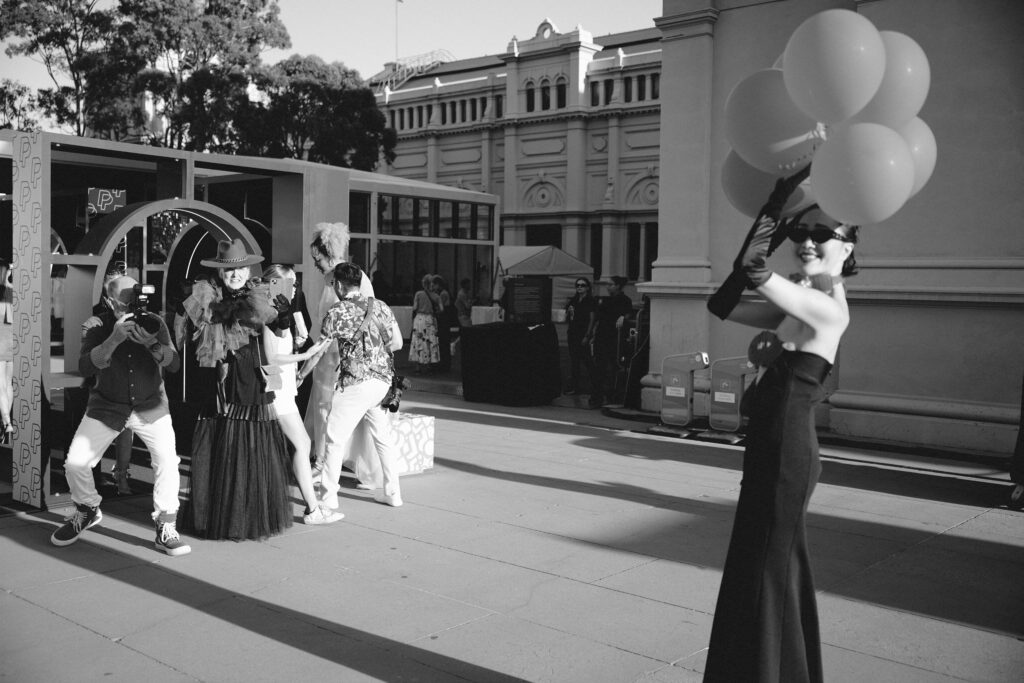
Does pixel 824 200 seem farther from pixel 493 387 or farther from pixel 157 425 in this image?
pixel 493 387

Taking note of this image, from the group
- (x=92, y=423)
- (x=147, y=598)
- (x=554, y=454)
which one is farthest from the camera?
(x=554, y=454)

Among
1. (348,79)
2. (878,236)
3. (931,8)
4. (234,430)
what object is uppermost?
(348,79)

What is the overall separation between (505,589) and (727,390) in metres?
5.86

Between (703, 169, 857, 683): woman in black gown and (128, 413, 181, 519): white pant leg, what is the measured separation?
12.1ft

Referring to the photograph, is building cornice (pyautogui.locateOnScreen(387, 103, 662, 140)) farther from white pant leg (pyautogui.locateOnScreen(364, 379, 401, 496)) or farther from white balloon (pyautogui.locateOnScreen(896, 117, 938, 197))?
white balloon (pyautogui.locateOnScreen(896, 117, 938, 197))

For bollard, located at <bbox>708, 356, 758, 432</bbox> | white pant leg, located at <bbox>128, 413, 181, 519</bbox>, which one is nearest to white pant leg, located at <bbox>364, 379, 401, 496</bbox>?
white pant leg, located at <bbox>128, 413, 181, 519</bbox>

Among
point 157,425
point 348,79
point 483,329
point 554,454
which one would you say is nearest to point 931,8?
point 554,454

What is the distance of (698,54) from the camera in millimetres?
12070

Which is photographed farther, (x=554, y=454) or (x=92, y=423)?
(x=554, y=454)

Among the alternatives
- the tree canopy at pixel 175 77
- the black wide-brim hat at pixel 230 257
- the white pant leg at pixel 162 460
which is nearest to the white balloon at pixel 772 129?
the black wide-brim hat at pixel 230 257

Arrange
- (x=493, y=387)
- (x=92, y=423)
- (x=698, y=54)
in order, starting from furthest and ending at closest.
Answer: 1. (x=493, y=387)
2. (x=698, y=54)
3. (x=92, y=423)

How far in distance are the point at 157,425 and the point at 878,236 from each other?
7.73m

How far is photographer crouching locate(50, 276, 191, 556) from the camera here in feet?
19.2

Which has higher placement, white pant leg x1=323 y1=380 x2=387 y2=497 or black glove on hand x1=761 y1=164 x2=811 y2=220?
black glove on hand x1=761 y1=164 x2=811 y2=220
